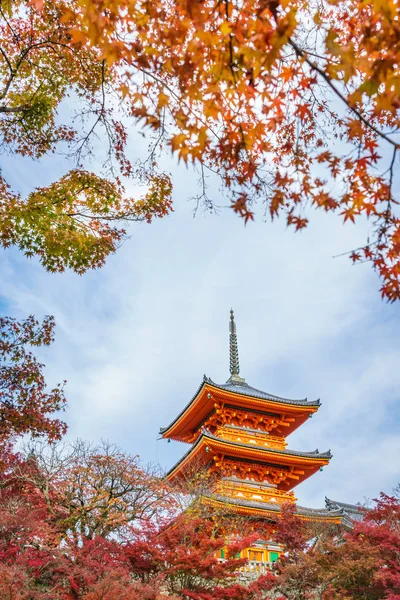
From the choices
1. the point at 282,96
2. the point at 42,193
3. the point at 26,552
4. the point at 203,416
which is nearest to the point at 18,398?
the point at 42,193

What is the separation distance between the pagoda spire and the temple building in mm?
1473

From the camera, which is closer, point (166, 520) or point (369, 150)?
point (369, 150)

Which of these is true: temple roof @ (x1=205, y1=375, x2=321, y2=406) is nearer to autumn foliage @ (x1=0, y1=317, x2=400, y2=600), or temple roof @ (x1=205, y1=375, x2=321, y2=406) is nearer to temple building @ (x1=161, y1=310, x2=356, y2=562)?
temple building @ (x1=161, y1=310, x2=356, y2=562)

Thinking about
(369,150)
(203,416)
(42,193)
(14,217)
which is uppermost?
(203,416)

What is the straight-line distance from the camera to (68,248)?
6.48 metres

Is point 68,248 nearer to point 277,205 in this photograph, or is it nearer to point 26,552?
point 277,205

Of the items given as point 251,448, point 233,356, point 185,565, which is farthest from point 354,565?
point 233,356

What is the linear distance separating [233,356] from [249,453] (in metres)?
6.91

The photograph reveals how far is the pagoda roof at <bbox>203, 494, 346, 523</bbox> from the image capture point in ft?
50.2

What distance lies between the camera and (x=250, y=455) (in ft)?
57.5

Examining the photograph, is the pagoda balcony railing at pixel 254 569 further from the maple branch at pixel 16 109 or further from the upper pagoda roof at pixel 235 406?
the maple branch at pixel 16 109

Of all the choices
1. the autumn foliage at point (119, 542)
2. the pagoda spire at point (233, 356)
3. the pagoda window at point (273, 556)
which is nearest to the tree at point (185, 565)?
the autumn foliage at point (119, 542)

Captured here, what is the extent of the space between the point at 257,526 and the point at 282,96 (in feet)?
51.9

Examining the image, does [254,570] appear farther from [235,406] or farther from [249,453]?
[235,406]
